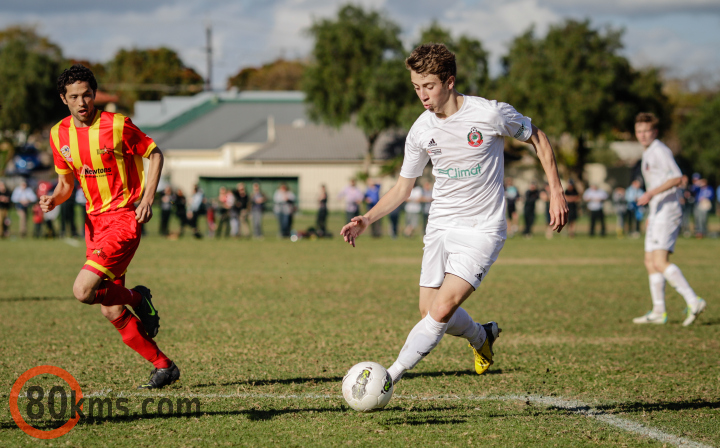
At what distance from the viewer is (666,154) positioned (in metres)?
8.80

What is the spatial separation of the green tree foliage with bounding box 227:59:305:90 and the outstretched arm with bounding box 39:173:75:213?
7637 cm

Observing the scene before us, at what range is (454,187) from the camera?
4.99 m

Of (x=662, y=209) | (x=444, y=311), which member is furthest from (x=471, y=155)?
(x=662, y=209)

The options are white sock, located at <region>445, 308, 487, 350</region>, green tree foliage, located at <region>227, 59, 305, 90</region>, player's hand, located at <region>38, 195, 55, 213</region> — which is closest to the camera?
white sock, located at <region>445, 308, 487, 350</region>

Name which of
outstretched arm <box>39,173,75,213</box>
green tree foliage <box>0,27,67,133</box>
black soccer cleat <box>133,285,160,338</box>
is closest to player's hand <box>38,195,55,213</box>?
outstretched arm <box>39,173,75,213</box>

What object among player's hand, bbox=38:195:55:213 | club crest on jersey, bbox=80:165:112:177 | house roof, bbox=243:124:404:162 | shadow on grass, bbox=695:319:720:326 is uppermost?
house roof, bbox=243:124:404:162

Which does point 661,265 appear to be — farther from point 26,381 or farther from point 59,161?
point 26,381

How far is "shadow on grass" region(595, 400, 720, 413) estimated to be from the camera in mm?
5133

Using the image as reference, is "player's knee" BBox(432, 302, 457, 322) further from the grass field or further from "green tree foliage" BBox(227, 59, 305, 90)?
"green tree foliage" BBox(227, 59, 305, 90)

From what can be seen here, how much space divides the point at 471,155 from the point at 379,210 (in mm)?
781

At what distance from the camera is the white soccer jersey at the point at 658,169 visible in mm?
8742

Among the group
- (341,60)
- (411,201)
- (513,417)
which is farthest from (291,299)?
(341,60)

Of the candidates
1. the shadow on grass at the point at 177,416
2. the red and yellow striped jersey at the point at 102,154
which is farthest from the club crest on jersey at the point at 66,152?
the shadow on grass at the point at 177,416

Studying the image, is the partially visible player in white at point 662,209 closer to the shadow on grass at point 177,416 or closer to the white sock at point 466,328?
the white sock at point 466,328
